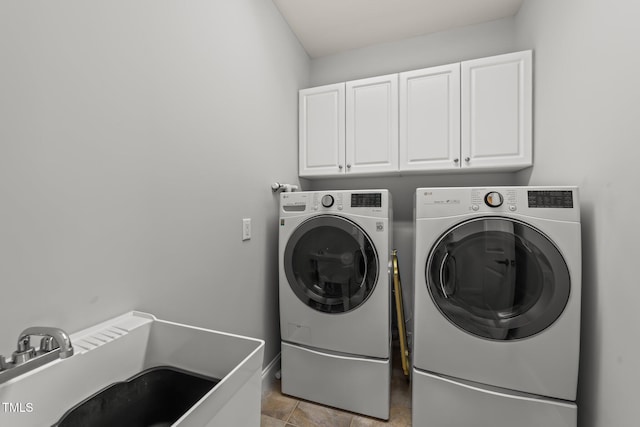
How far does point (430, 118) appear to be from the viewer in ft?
6.17

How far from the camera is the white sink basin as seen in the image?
22.4 inches

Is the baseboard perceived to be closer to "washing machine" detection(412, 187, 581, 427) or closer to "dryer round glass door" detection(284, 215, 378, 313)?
"dryer round glass door" detection(284, 215, 378, 313)

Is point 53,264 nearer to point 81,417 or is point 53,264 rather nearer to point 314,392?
point 81,417

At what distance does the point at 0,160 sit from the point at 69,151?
0.15 meters

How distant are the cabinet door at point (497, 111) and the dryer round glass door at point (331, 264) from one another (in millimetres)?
1006

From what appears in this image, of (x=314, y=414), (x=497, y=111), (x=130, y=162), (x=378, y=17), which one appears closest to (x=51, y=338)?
(x=130, y=162)

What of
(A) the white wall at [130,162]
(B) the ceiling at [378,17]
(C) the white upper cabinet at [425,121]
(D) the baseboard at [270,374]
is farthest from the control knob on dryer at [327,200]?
(B) the ceiling at [378,17]

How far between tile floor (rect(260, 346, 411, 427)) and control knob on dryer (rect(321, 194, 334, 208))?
4.17 ft

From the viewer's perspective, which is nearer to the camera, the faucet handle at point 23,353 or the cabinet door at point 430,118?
the faucet handle at point 23,353

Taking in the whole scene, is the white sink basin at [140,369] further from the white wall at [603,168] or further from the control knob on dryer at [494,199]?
the white wall at [603,168]

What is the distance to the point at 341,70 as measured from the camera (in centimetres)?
241

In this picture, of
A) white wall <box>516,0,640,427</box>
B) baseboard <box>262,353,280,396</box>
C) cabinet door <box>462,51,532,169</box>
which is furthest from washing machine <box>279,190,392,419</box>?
white wall <box>516,0,640,427</box>

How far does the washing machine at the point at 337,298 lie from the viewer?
1.51 meters

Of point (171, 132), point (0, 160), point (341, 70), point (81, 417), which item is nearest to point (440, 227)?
point (171, 132)
